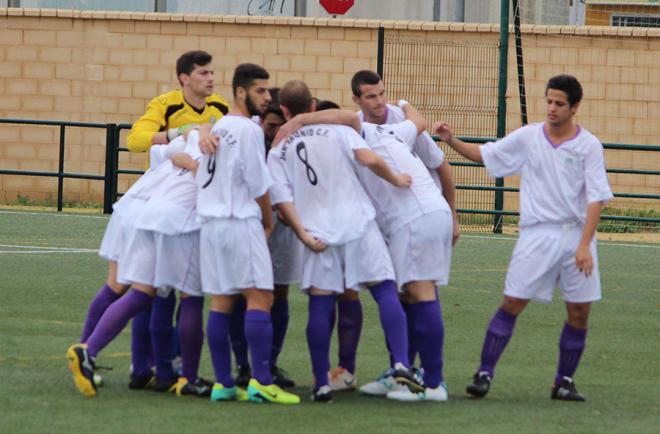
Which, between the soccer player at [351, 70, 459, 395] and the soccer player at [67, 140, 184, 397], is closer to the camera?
the soccer player at [67, 140, 184, 397]

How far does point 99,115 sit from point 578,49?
7500 mm

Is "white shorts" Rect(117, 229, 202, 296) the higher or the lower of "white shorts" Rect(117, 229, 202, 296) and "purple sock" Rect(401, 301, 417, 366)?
the higher

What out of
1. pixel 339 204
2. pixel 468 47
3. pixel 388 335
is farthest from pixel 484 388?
pixel 468 47

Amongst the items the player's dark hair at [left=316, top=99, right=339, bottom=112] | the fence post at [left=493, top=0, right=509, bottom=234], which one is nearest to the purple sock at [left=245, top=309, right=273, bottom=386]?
the player's dark hair at [left=316, top=99, right=339, bottom=112]

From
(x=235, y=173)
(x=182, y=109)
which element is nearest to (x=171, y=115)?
(x=182, y=109)

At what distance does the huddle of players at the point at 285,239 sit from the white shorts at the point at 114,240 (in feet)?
0.20

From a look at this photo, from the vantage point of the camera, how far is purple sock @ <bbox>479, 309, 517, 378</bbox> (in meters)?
8.26

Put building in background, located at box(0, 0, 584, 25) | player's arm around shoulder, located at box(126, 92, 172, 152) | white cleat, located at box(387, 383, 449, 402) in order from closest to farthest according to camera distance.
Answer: white cleat, located at box(387, 383, 449, 402)
player's arm around shoulder, located at box(126, 92, 172, 152)
building in background, located at box(0, 0, 584, 25)

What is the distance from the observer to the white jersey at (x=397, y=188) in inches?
324

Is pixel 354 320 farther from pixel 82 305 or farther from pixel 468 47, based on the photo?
pixel 468 47

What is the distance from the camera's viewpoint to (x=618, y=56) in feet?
72.7

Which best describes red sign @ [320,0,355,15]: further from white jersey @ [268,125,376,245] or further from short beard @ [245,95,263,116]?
short beard @ [245,95,263,116]

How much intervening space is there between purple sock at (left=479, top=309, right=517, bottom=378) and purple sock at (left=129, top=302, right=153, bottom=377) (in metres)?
1.84

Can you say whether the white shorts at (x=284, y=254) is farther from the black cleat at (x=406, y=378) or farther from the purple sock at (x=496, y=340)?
the purple sock at (x=496, y=340)
